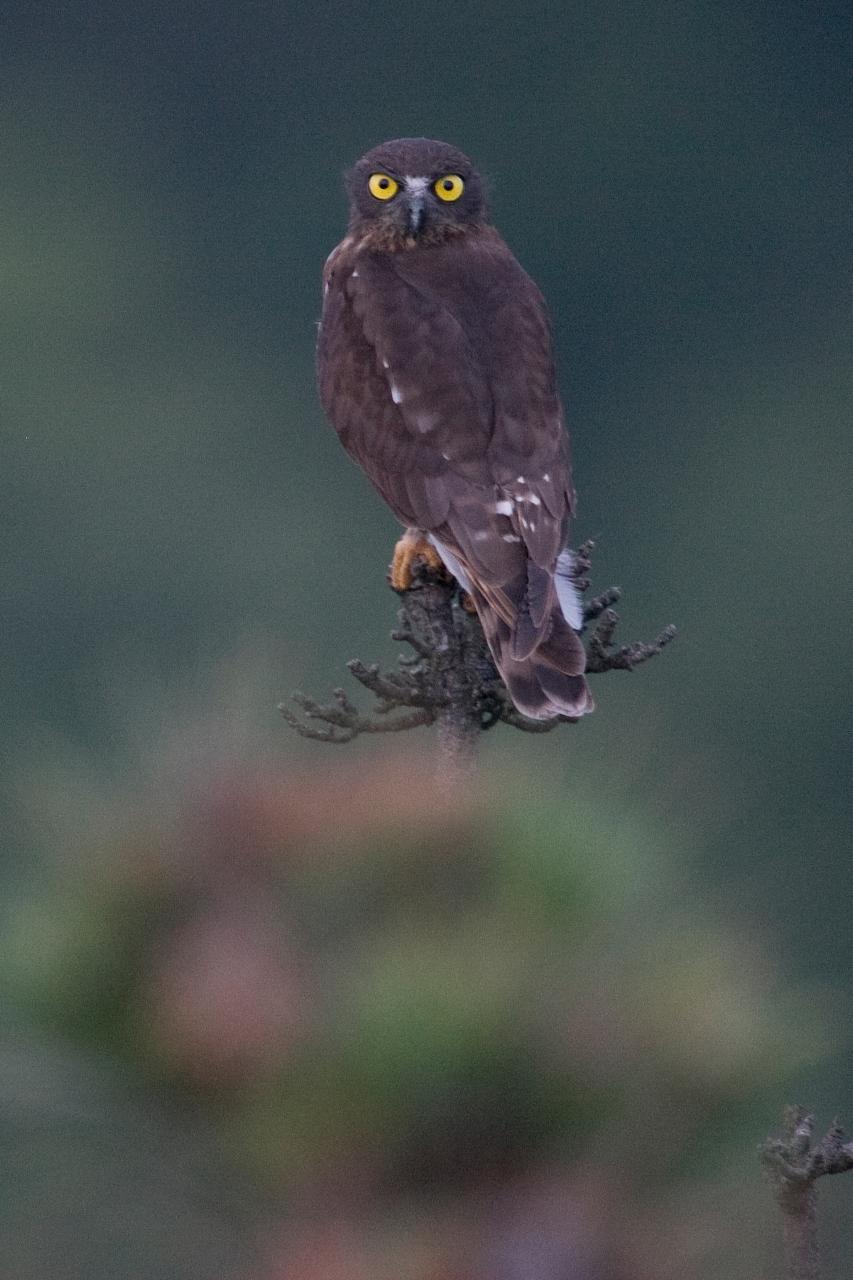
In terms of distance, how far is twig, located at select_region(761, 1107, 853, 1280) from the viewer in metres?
1.92

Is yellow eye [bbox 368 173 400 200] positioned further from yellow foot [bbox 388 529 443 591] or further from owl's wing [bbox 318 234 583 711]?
yellow foot [bbox 388 529 443 591]

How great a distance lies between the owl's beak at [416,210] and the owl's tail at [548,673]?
5.23 ft

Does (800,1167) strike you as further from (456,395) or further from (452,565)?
Result: (456,395)

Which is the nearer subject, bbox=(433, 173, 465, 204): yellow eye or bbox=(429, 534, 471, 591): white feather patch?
bbox=(429, 534, 471, 591): white feather patch

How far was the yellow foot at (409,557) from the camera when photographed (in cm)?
378

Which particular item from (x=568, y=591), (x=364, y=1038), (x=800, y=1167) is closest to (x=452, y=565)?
(x=568, y=591)

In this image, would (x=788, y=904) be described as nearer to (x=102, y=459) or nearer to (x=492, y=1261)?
(x=492, y=1261)

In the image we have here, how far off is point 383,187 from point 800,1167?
3.17 m

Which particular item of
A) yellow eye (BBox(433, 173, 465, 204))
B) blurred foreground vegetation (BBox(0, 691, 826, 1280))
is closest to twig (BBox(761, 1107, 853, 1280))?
blurred foreground vegetation (BBox(0, 691, 826, 1280))

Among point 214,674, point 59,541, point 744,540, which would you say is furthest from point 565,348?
point 214,674

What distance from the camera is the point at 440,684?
3.12 metres

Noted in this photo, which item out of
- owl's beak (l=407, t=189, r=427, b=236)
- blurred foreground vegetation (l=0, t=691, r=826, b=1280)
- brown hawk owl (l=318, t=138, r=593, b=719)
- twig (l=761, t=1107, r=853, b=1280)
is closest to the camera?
blurred foreground vegetation (l=0, t=691, r=826, b=1280)

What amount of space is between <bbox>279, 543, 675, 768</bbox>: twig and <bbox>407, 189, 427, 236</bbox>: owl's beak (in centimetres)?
160

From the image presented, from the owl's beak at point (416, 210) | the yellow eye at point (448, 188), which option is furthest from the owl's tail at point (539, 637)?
the yellow eye at point (448, 188)
